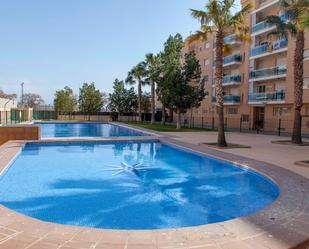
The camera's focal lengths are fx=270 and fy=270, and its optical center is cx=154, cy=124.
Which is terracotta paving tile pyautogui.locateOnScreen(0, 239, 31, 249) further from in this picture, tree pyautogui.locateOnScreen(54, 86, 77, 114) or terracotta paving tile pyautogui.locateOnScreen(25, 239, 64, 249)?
tree pyautogui.locateOnScreen(54, 86, 77, 114)

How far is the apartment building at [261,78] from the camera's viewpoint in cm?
2664

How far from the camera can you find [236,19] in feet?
49.0

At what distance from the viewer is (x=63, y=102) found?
4969 cm

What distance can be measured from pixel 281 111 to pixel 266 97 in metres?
2.17

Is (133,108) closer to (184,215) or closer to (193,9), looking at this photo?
(193,9)

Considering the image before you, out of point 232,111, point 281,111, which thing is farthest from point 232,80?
point 281,111

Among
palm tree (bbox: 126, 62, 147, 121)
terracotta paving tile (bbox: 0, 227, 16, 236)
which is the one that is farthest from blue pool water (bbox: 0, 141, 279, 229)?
palm tree (bbox: 126, 62, 147, 121)

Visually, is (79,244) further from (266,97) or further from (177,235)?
(266,97)

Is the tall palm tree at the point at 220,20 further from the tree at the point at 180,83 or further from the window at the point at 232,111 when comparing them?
the window at the point at 232,111

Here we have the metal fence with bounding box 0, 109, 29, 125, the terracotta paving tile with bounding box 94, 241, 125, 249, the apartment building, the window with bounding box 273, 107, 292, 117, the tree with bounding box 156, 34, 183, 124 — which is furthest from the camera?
the window with bounding box 273, 107, 292, 117

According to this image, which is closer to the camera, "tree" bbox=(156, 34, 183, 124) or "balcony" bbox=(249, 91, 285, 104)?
"balcony" bbox=(249, 91, 285, 104)

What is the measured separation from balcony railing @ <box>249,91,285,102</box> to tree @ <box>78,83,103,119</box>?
95.7 feet

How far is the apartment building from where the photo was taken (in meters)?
26.6

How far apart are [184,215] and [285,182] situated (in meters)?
3.34
